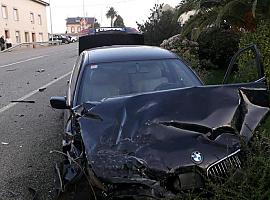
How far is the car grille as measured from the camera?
119 inches

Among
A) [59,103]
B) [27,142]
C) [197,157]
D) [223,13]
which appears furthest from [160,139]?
[223,13]

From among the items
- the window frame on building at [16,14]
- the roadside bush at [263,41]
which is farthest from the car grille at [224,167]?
the window frame on building at [16,14]

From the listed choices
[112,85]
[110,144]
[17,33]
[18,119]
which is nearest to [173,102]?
[110,144]

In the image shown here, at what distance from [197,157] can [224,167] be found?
0.21m

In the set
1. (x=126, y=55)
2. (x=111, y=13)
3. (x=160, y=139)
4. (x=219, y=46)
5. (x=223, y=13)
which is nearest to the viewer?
(x=160, y=139)

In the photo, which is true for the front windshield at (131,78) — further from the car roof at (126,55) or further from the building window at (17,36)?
the building window at (17,36)

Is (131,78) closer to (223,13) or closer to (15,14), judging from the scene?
(223,13)

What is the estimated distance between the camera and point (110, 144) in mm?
3266

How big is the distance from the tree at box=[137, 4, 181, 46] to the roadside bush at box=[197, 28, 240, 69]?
405 centimetres

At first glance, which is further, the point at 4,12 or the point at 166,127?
the point at 4,12

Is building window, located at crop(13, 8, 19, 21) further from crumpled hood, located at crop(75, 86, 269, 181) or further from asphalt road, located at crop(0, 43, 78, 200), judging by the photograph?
crumpled hood, located at crop(75, 86, 269, 181)

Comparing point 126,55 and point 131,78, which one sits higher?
point 126,55

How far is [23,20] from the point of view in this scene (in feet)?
213

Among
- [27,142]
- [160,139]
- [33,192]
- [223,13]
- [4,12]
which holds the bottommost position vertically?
[4,12]
